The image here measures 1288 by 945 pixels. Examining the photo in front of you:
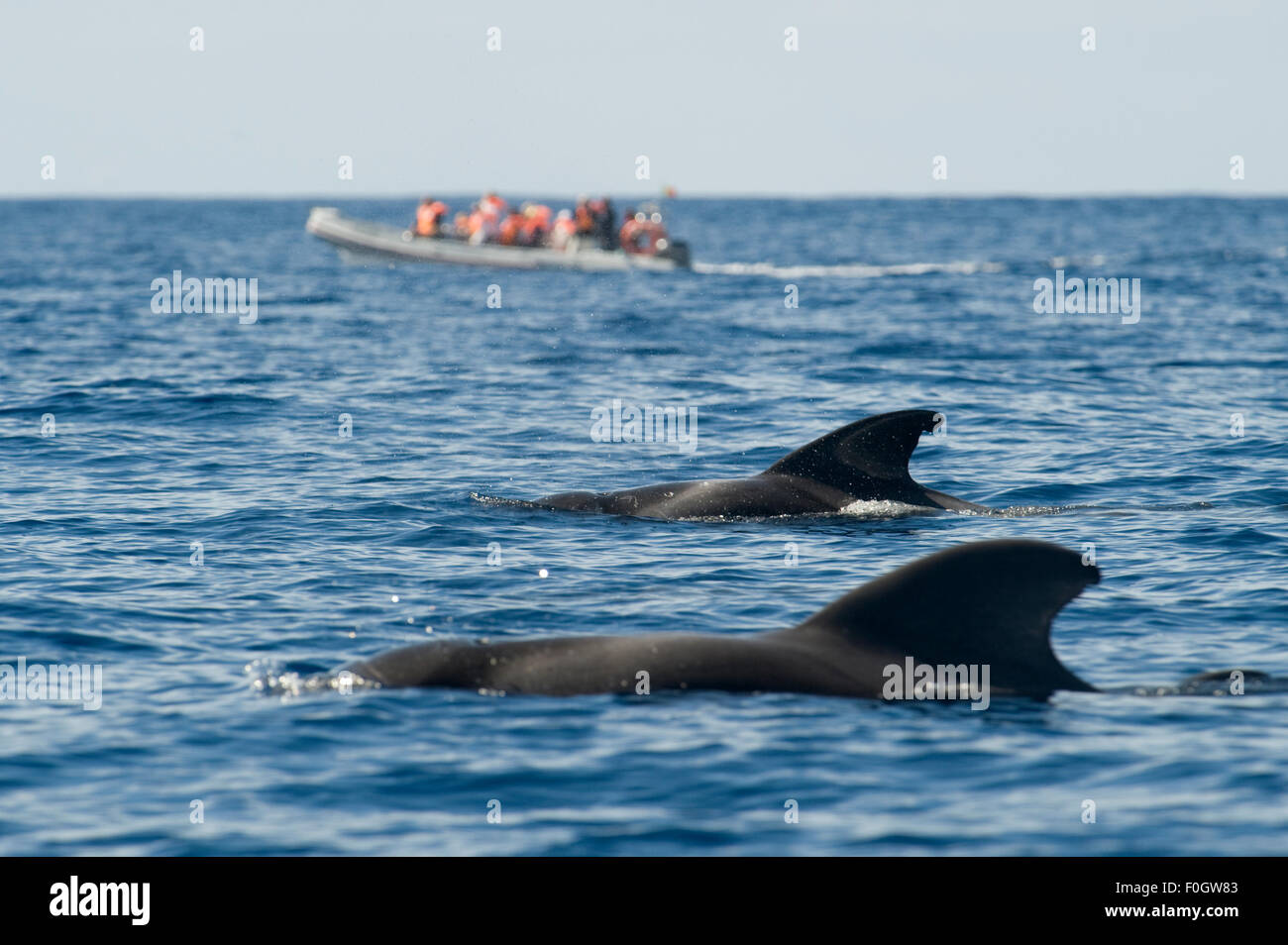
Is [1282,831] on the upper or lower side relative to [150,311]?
lower

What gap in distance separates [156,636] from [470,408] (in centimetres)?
1281

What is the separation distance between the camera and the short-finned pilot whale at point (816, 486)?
15617mm

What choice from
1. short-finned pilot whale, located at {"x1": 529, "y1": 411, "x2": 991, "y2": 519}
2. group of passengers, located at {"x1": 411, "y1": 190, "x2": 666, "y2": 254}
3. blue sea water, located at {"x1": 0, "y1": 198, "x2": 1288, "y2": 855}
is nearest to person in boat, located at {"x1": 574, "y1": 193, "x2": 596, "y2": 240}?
group of passengers, located at {"x1": 411, "y1": 190, "x2": 666, "y2": 254}

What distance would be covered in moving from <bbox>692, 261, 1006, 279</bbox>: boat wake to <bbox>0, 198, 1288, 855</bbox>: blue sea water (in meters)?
22.9

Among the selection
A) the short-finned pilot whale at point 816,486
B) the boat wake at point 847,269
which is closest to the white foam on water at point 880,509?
the short-finned pilot whale at point 816,486

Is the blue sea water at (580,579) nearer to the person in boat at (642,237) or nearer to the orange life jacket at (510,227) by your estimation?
the person in boat at (642,237)

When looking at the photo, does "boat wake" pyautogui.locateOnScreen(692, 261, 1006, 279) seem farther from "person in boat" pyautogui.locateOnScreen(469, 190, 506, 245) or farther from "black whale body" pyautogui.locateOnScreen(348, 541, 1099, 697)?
"black whale body" pyautogui.locateOnScreen(348, 541, 1099, 697)

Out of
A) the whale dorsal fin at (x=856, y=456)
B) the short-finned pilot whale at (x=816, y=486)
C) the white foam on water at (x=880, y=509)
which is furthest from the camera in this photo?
the white foam on water at (x=880, y=509)

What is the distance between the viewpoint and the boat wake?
190ft

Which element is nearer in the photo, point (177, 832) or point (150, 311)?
point (177, 832)

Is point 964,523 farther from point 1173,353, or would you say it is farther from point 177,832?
point 1173,353
